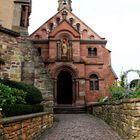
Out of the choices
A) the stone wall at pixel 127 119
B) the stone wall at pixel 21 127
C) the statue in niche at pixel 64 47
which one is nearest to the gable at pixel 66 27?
the statue in niche at pixel 64 47

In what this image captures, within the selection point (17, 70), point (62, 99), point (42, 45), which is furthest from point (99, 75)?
→ point (17, 70)

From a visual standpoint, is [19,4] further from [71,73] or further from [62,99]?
[62,99]

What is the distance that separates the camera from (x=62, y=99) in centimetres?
3028

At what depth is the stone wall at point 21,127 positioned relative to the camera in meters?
6.02

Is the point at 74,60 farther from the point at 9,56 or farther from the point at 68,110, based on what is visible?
the point at 9,56

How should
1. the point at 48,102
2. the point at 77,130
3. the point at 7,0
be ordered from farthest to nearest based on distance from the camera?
the point at 7,0, the point at 48,102, the point at 77,130

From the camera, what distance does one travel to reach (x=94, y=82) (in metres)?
29.0

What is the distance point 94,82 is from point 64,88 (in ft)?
12.6

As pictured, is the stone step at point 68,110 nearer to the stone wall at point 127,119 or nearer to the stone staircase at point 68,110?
the stone staircase at point 68,110

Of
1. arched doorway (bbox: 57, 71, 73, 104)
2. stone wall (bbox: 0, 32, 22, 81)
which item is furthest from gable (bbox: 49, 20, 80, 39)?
stone wall (bbox: 0, 32, 22, 81)

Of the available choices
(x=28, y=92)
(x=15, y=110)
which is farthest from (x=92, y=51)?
(x=15, y=110)

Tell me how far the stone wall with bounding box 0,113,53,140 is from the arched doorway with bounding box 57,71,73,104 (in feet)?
62.1

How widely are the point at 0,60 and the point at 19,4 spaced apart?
30.0 ft

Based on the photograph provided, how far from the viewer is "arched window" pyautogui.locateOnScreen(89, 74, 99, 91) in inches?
1136
